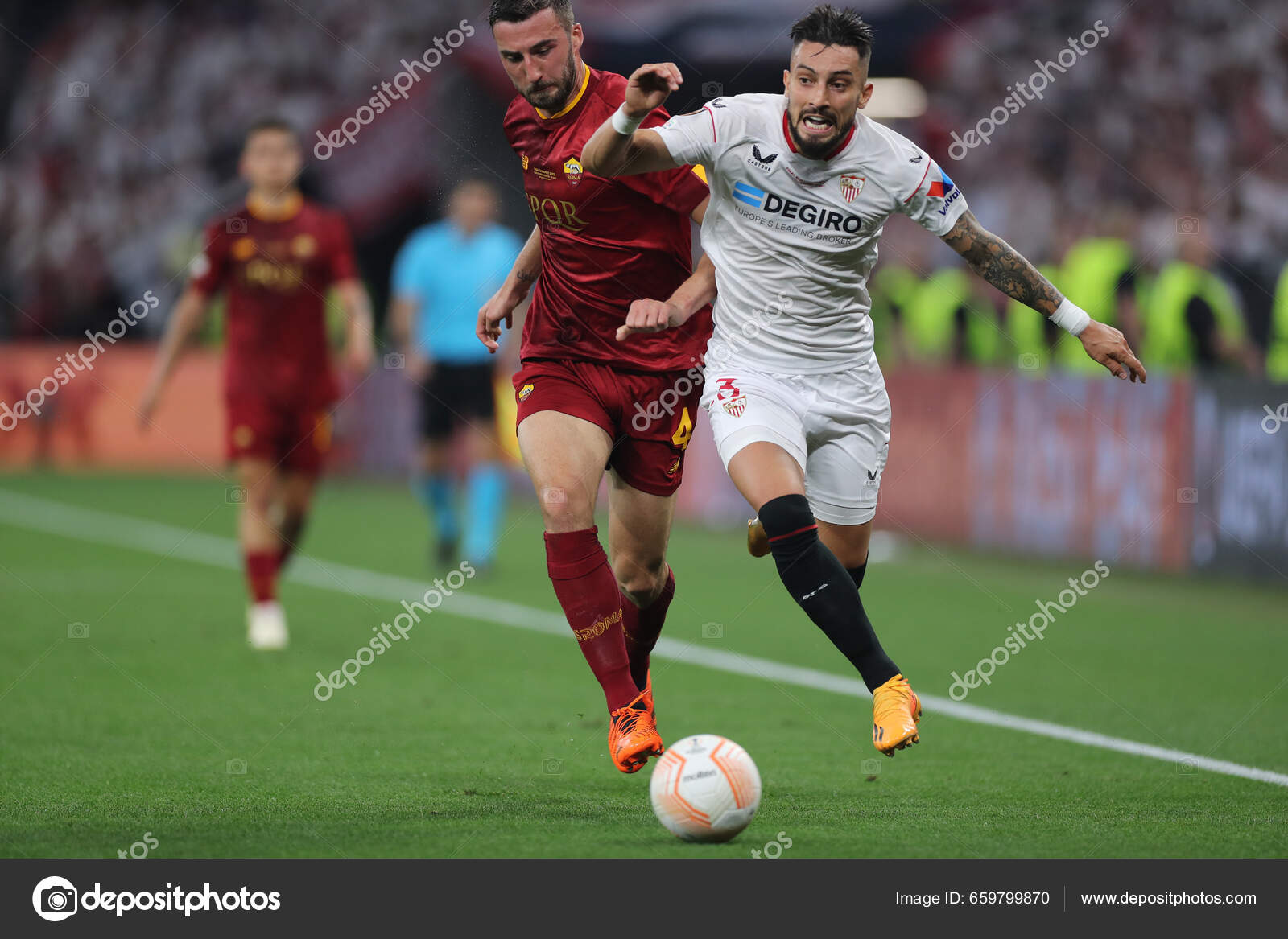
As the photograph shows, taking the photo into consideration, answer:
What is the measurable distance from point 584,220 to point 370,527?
11.2 meters

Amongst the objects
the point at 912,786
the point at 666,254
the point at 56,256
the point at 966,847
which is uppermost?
the point at 666,254

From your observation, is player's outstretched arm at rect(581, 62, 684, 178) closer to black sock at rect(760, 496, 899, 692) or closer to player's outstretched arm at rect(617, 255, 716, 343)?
player's outstretched arm at rect(617, 255, 716, 343)

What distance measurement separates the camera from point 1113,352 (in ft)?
19.1

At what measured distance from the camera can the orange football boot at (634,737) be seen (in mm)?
5656

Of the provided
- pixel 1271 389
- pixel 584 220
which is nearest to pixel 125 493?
pixel 1271 389

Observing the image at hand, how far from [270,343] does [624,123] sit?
464cm

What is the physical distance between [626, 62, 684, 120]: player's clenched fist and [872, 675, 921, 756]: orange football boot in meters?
1.91

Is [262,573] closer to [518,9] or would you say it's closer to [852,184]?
[518,9]

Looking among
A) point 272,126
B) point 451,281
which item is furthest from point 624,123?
point 451,281

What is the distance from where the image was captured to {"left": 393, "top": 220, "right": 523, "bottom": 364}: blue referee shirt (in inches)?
528

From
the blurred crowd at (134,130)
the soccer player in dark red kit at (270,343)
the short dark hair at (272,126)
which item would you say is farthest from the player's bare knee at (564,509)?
the blurred crowd at (134,130)

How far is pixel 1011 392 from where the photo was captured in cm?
1423

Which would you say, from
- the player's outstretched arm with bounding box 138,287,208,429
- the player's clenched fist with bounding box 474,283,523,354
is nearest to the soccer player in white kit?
the player's clenched fist with bounding box 474,283,523,354
